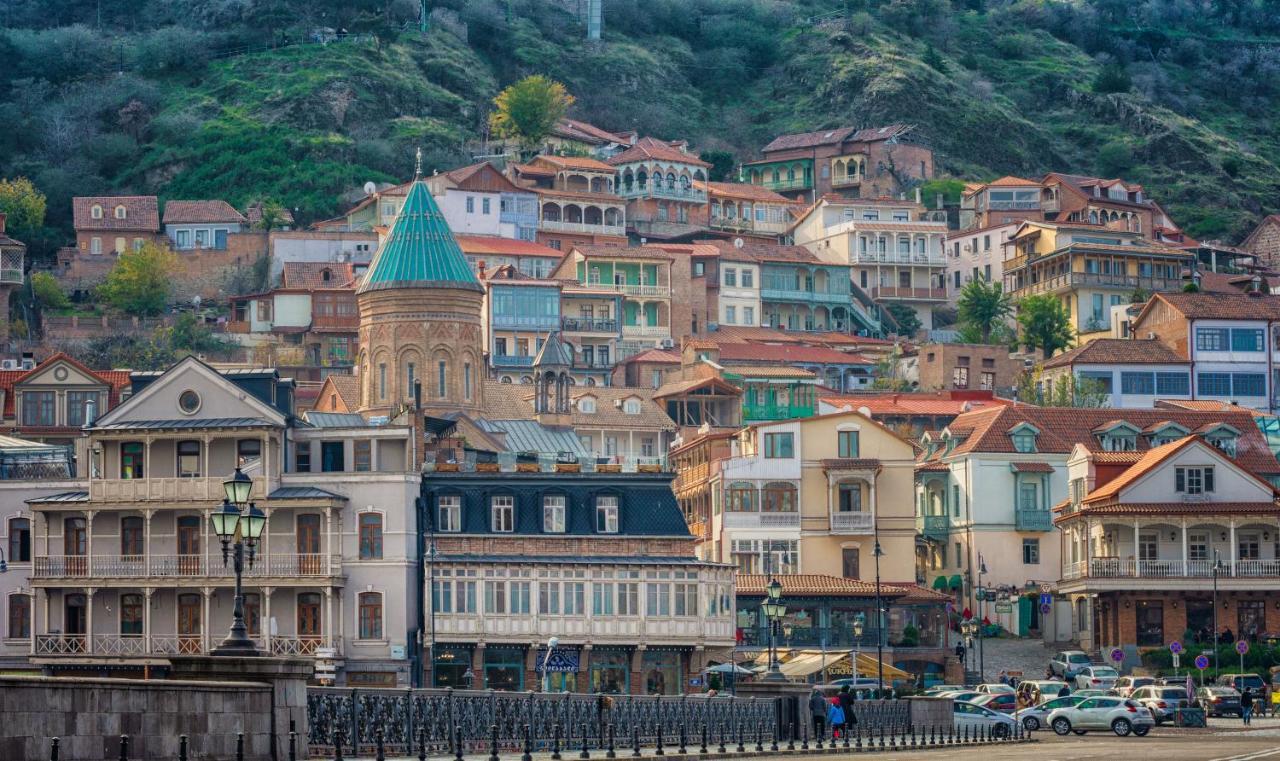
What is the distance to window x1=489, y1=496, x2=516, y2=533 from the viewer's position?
77000mm

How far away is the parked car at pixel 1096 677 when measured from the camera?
77.8 meters

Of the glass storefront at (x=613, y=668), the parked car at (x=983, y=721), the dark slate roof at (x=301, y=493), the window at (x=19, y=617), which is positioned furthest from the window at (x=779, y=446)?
the parked car at (x=983, y=721)

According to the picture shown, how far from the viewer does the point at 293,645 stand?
74438 mm

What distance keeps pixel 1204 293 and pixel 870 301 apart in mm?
24015

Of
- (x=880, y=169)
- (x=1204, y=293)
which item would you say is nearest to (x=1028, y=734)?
(x=1204, y=293)

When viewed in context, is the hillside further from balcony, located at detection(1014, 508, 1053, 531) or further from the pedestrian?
the pedestrian

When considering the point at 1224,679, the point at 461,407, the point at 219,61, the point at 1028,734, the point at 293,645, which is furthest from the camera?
the point at 219,61

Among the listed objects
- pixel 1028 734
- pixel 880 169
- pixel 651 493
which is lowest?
pixel 1028 734

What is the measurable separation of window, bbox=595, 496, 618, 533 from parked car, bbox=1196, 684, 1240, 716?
17.4m

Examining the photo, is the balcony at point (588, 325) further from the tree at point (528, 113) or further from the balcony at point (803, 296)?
the tree at point (528, 113)

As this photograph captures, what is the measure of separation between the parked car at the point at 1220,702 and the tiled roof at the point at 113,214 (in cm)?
8679

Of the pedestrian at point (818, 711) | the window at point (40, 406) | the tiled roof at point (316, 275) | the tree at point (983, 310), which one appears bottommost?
the pedestrian at point (818, 711)

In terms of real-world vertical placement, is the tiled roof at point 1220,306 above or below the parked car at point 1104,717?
above

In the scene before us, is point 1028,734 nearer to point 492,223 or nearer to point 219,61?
point 492,223
